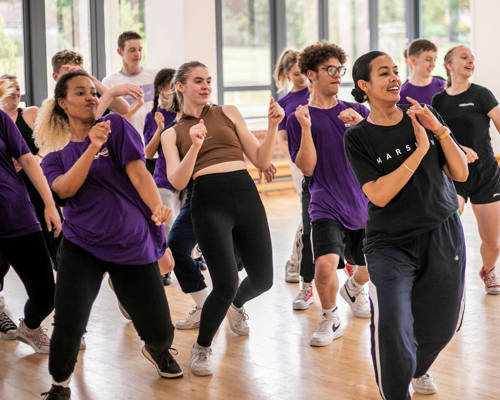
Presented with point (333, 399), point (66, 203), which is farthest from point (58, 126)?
point (333, 399)

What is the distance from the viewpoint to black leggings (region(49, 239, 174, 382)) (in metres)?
3.10

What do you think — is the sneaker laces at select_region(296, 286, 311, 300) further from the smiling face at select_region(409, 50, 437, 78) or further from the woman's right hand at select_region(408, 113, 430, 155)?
the woman's right hand at select_region(408, 113, 430, 155)

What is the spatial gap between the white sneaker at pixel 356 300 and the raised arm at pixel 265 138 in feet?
3.58

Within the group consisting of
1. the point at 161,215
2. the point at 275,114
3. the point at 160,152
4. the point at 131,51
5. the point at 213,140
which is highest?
the point at 131,51

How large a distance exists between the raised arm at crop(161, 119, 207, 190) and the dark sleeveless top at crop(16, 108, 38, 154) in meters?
1.24

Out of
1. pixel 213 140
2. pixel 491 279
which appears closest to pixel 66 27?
pixel 213 140

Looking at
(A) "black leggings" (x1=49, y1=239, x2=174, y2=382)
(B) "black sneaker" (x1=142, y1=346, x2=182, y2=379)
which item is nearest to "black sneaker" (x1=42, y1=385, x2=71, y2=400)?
(A) "black leggings" (x1=49, y1=239, x2=174, y2=382)

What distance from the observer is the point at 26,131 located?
15.3ft

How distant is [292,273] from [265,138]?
1898 mm

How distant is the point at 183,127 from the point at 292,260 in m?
1.94

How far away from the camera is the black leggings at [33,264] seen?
147 inches

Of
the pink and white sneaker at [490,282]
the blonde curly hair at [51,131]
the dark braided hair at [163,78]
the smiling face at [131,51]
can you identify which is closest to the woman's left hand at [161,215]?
the blonde curly hair at [51,131]

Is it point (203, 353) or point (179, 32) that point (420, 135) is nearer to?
point (203, 353)

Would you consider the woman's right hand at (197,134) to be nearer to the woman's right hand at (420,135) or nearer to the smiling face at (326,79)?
the smiling face at (326,79)
